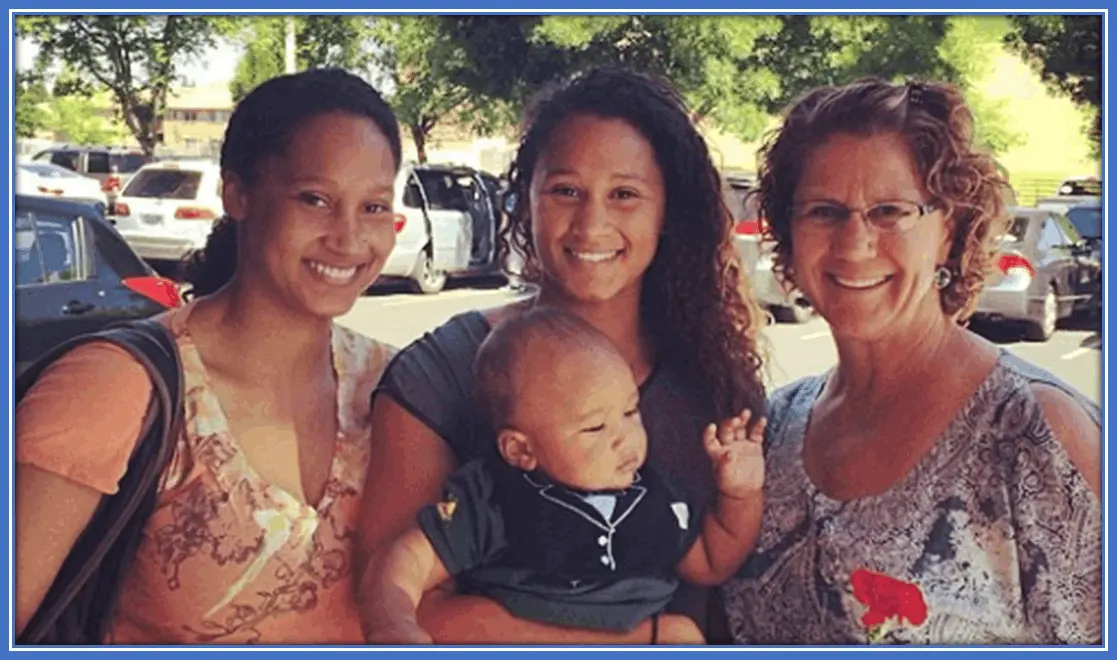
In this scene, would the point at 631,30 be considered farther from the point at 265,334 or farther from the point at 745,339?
the point at 265,334

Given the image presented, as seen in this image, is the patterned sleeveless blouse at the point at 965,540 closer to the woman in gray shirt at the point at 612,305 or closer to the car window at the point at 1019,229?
the woman in gray shirt at the point at 612,305

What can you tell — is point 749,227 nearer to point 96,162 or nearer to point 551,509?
point 551,509

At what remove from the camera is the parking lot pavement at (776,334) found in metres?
3.34

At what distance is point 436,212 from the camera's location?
341 centimetres

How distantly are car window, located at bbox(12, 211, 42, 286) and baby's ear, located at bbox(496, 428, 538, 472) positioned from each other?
1.29 metres

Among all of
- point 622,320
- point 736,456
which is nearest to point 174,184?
point 622,320

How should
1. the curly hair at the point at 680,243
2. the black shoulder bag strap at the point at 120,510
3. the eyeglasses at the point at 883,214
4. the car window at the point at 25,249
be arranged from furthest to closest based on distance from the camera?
the car window at the point at 25,249 < the curly hair at the point at 680,243 < the eyeglasses at the point at 883,214 < the black shoulder bag strap at the point at 120,510

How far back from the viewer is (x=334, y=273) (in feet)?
10.6

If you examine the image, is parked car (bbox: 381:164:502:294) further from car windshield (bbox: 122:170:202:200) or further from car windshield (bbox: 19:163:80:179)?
car windshield (bbox: 19:163:80:179)

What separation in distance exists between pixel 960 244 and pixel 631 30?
99 cm

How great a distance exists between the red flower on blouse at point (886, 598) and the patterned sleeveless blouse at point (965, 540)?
0.5 inches

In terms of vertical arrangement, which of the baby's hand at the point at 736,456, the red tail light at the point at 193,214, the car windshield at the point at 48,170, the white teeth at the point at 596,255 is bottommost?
the baby's hand at the point at 736,456

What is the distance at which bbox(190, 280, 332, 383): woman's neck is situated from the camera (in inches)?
126

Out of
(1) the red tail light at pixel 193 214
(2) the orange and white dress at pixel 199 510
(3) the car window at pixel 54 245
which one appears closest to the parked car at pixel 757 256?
(2) the orange and white dress at pixel 199 510
